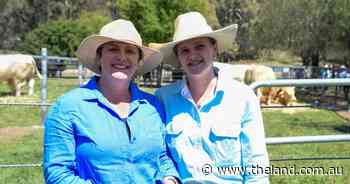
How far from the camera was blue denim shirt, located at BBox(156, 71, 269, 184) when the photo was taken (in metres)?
2.80

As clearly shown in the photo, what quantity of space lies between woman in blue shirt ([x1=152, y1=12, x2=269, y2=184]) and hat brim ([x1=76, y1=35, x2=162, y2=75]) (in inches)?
5.8

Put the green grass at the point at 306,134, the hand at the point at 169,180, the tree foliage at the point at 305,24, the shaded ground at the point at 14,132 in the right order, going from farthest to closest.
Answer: the tree foliage at the point at 305,24 → the shaded ground at the point at 14,132 → the green grass at the point at 306,134 → the hand at the point at 169,180

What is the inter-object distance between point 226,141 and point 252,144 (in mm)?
148

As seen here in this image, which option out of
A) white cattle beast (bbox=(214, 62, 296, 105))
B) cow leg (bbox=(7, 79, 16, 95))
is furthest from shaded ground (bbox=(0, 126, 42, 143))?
white cattle beast (bbox=(214, 62, 296, 105))

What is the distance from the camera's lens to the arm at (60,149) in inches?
99.8

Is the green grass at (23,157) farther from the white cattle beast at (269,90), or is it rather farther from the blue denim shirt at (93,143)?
the white cattle beast at (269,90)

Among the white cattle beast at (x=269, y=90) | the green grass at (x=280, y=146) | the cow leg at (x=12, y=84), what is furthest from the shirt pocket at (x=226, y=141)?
the cow leg at (x=12, y=84)

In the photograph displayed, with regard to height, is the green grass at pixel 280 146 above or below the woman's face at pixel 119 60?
below

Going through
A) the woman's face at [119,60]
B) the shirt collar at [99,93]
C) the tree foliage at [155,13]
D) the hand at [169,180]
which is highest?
the tree foliage at [155,13]

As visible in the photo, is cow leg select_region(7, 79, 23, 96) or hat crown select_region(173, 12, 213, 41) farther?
cow leg select_region(7, 79, 23, 96)

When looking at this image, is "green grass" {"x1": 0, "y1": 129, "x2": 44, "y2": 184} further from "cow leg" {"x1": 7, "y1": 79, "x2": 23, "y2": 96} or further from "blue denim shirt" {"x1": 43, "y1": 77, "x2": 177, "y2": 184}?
"cow leg" {"x1": 7, "y1": 79, "x2": 23, "y2": 96}

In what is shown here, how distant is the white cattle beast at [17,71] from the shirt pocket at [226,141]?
16466 millimetres

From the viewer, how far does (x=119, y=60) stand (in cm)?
270

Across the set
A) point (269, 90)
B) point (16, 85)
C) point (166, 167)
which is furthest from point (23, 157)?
point (269, 90)
